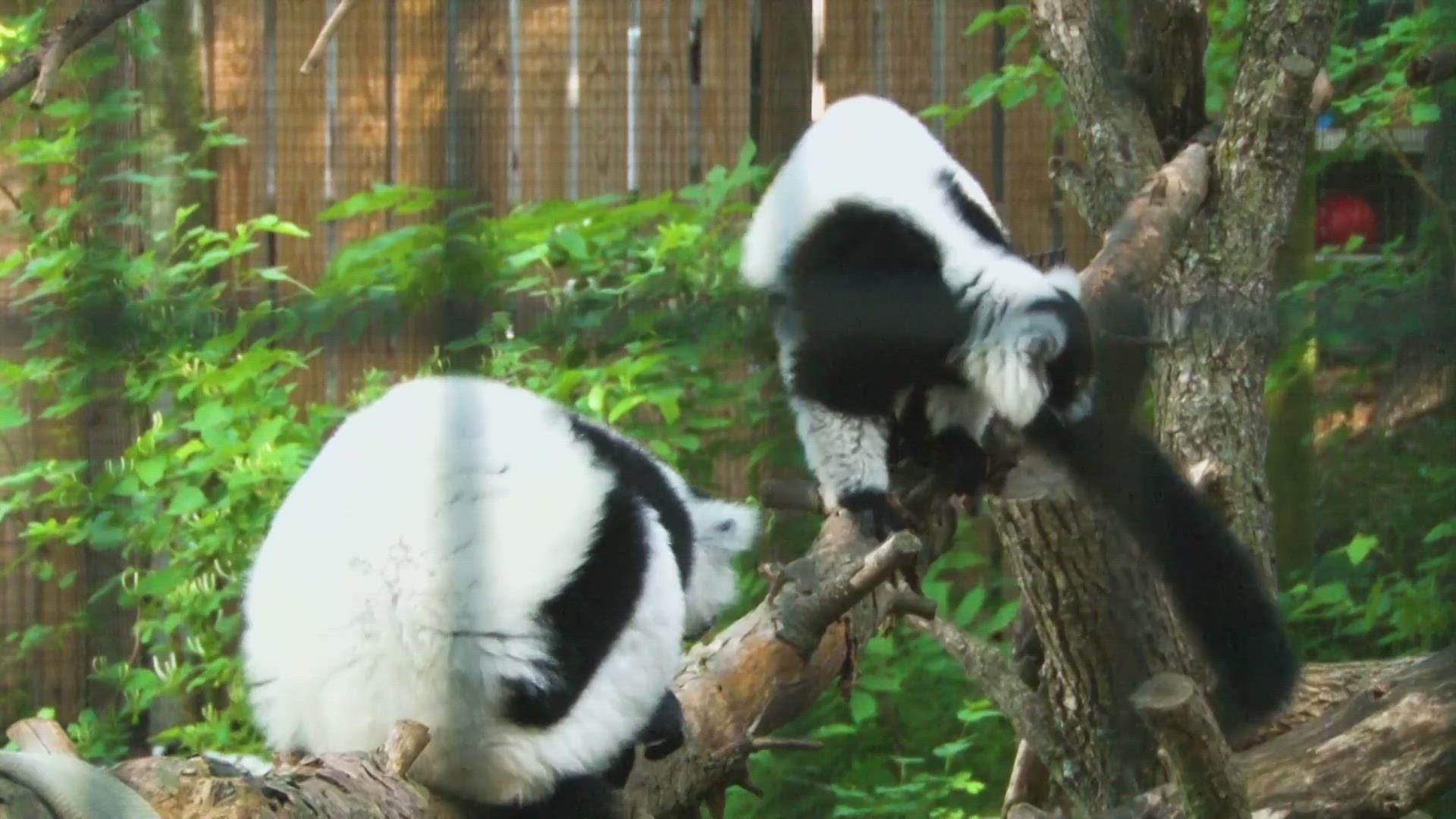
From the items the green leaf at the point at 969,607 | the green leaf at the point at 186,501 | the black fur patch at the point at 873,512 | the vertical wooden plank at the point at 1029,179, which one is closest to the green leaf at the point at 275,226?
the green leaf at the point at 186,501

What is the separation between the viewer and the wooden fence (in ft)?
7.84

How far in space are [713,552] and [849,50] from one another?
1.13 m

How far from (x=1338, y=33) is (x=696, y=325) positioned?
2066mm

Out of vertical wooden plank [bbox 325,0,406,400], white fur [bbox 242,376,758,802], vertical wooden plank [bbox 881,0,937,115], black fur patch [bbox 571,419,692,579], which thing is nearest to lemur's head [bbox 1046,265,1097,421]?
black fur patch [bbox 571,419,692,579]

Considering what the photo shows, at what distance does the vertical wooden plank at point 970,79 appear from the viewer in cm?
282

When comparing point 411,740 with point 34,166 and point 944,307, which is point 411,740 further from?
point 34,166

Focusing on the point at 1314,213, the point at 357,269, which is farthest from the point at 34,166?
the point at 1314,213

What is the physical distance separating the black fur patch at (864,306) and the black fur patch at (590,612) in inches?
22.9

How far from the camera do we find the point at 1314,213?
2740 millimetres

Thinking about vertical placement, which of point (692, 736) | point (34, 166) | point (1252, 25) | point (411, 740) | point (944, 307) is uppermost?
point (1252, 25)

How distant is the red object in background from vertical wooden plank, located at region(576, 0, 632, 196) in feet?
4.21

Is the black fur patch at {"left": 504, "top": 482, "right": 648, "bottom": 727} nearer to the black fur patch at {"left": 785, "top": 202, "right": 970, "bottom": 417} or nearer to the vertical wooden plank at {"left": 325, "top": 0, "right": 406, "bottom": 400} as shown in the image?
the black fur patch at {"left": 785, "top": 202, "right": 970, "bottom": 417}

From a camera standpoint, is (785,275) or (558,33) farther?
(558,33)

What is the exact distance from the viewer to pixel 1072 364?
1972 millimetres
